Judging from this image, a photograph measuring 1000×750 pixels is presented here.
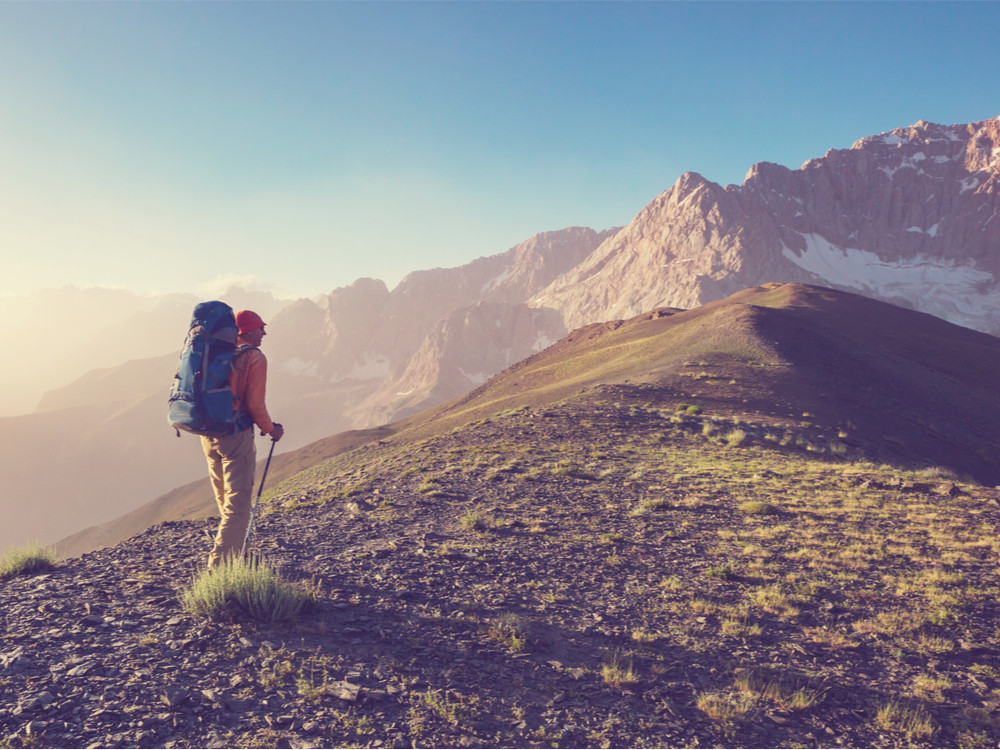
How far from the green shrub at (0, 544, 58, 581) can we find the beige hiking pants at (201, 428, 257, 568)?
122 inches

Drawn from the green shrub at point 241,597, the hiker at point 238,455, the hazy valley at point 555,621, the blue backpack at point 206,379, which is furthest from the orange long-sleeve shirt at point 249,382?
the hazy valley at point 555,621

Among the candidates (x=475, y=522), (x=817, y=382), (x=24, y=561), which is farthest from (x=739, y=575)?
(x=817, y=382)

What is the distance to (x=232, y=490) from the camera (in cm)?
675

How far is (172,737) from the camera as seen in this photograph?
4.16 m

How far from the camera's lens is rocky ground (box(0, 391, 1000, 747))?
15.0 feet

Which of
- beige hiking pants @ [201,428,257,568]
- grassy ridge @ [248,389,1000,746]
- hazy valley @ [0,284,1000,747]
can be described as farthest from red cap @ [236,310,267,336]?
grassy ridge @ [248,389,1000,746]

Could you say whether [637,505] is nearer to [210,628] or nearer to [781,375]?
[210,628]

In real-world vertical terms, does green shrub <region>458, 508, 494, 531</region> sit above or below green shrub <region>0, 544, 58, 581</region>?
below

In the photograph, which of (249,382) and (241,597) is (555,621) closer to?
(241,597)

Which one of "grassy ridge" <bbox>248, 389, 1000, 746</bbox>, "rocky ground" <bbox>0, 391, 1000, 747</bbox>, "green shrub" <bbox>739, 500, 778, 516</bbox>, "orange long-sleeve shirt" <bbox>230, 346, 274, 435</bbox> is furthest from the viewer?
"green shrub" <bbox>739, 500, 778, 516</bbox>

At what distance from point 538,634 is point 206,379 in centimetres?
474

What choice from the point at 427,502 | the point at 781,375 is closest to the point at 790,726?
the point at 427,502

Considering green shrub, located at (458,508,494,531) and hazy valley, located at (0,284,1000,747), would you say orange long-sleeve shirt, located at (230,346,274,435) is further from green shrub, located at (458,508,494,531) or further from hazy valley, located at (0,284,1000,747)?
green shrub, located at (458,508,494,531)

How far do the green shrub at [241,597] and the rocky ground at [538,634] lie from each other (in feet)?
0.48
